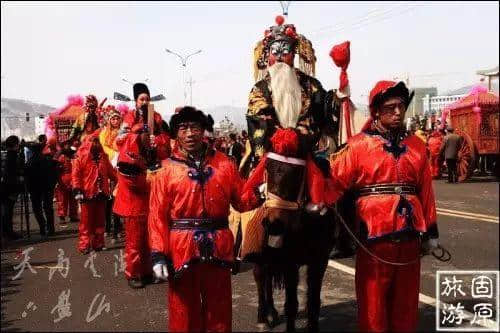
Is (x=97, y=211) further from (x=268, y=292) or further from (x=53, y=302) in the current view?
(x=268, y=292)

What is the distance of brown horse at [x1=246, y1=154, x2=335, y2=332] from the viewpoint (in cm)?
→ 392

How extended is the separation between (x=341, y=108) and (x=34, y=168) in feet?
27.6

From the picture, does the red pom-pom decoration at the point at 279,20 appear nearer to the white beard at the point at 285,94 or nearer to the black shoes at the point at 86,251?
the white beard at the point at 285,94

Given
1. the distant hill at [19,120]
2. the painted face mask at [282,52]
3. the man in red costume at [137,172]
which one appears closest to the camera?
the painted face mask at [282,52]

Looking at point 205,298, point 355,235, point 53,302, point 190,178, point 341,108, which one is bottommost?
point 53,302

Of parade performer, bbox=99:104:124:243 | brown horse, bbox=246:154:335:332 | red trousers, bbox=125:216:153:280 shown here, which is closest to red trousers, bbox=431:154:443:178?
parade performer, bbox=99:104:124:243

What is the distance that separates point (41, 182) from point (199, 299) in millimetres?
8482

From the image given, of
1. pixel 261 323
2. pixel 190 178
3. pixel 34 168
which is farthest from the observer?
pixel 34 168

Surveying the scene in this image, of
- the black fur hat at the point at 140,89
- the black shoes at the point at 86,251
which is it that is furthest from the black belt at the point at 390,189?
the black shoes at the point at 86,251

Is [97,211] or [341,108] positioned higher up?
[341,108]

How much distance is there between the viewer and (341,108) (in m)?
5.00

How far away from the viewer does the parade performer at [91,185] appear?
9.23 metres

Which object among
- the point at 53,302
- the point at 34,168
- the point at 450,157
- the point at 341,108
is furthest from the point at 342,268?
the point at 450,157

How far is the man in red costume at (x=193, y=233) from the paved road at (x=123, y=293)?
1.49 m
